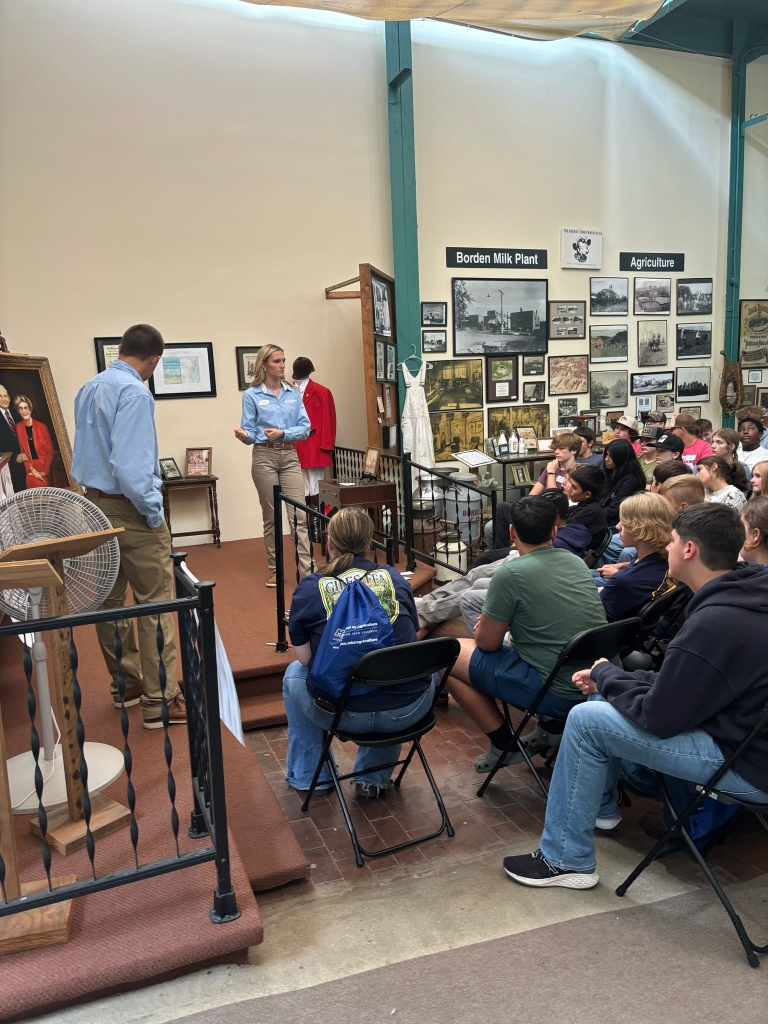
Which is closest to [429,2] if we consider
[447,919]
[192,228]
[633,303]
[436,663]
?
[192,228]

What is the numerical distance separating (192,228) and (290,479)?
A: 10.8 feet

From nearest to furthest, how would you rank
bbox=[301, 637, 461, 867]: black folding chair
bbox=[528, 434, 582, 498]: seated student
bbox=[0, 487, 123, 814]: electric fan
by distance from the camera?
1. bbox=[0, 487, 123, 814]: electric fan
2. bbox=[301, 637, 461, 867]: black folding chair
3. bbox=[528, 434, 582, 498]: seated student

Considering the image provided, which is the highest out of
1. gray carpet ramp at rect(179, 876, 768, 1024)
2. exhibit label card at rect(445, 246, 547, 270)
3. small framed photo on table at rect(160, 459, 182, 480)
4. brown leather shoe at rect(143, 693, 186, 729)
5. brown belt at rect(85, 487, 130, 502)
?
exhibit label card at rect(445, 246, 547, 270)

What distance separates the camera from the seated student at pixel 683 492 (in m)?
3.92

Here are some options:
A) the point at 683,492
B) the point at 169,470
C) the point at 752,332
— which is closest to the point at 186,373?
the point at 169,470

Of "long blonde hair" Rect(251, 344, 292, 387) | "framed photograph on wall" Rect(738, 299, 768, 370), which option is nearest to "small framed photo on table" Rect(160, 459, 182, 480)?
"long blonde hair" Rect(251, 344, 292, 387)

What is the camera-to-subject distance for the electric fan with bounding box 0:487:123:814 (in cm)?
248

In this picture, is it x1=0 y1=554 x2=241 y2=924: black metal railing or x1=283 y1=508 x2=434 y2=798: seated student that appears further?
x1=283 y1=508 x2=434 y2=798: seated student

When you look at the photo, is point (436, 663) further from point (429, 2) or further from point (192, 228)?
point (192, 228)

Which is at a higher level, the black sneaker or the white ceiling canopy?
the white ceiling canopy

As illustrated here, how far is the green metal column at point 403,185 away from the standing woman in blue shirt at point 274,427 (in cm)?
282

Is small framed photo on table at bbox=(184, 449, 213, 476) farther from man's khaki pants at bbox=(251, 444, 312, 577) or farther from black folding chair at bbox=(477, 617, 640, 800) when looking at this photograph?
black folding chair at bbox=(477, 617, 640, 800)

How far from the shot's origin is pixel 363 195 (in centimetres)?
805

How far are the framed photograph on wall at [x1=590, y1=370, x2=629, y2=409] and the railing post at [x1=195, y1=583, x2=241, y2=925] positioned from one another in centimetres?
839
